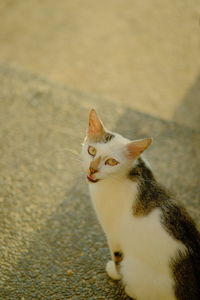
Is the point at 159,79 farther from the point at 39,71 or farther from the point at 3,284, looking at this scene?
the point at 3,284

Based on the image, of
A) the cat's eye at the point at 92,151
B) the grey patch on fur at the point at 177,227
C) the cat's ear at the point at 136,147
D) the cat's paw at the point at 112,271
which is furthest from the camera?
the cat's paw at the point at 112,271

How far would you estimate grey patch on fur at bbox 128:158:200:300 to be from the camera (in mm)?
1745

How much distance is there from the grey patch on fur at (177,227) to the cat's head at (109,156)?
11 cm

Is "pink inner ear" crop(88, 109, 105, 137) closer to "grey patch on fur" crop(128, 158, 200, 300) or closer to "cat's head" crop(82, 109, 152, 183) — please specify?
"cat's head" crop(82, 109, 152, 183)

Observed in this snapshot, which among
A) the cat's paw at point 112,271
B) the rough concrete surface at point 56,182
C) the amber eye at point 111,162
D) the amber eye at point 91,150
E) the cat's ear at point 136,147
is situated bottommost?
the rough concrete surface at point 56,182

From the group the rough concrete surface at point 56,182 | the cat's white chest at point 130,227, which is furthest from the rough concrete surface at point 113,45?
the cat's white chest at point 130,227

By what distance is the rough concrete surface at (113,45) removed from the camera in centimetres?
420

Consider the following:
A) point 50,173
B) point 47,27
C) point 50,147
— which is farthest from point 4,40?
point 50,173

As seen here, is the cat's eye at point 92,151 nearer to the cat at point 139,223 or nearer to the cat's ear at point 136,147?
the cat at point 139,223

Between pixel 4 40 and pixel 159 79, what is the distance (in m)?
2.25

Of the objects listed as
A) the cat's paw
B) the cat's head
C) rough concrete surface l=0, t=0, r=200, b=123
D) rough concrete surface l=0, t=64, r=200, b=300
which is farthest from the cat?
rough concrete surface l=0, t=0, r=200, b=123

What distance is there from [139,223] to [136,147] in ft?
1.41

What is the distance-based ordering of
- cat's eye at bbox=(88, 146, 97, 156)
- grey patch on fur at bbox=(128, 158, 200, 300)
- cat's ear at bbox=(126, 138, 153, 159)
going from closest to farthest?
grey patch on fur at bbox=(128, 158, 200, 300) < cat's ear at bbox=(126, 138, 153, 159) < cat's eye at bbox=(88, 146, 97, 156)

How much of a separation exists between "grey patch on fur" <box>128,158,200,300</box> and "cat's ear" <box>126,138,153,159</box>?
0.12 meters
